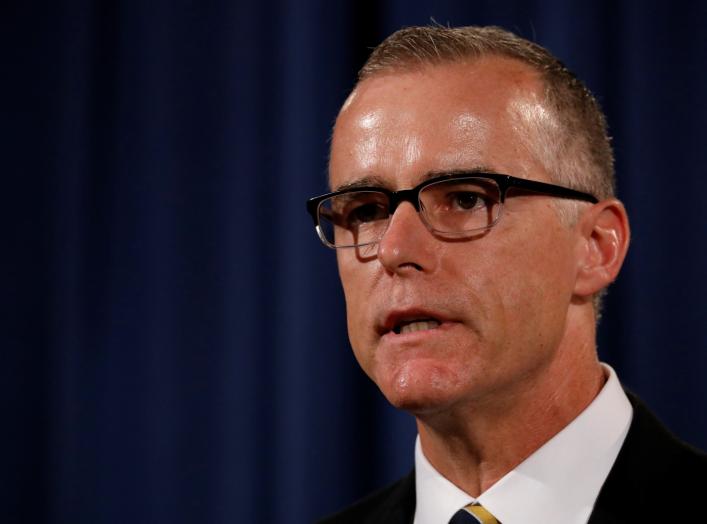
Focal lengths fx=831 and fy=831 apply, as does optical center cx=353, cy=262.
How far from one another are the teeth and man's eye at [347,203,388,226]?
0.20 meters

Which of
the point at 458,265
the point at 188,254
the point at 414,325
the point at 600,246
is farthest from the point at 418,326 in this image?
the point at 188,254

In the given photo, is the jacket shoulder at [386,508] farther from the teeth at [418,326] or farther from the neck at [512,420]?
the teeth at [418,326]

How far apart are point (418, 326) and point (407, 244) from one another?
13 cm

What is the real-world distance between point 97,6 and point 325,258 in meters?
0.94

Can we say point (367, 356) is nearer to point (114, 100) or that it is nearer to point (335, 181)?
point (335, 181)

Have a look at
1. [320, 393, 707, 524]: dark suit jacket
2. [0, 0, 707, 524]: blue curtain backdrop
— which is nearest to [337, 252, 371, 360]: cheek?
[320, 393, 707, 524]: dark suit jacket

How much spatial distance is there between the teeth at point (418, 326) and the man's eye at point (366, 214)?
0.20 m

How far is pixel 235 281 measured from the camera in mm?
2090

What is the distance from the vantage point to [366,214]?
140cm

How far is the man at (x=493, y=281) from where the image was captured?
1.23 meters

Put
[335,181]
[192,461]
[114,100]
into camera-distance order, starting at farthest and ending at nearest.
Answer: [114,100] < [192,461] < [335,181]

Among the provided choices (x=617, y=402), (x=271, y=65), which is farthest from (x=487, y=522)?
(x=271, y=65)

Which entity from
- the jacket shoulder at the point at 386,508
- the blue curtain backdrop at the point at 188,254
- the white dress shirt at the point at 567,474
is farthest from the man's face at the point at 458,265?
the blue curtain backdrop at the point at 188,254

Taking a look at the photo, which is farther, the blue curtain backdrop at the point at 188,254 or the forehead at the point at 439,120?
the blue curtain backdrop at the point at 188,254
